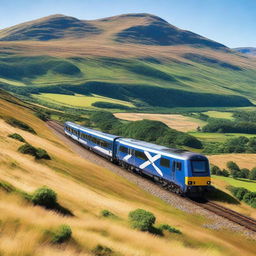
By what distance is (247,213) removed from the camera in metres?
30.8

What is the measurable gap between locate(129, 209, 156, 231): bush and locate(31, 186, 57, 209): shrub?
14.9 ft

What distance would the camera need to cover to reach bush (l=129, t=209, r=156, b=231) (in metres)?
18.0

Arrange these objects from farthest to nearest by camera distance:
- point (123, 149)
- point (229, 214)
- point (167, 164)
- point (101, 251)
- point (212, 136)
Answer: point (212, 136) → point (123, 149) → point (167, 164) → point (229, 214) → point (101, 251)

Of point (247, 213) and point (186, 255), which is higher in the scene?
point (186, 255)

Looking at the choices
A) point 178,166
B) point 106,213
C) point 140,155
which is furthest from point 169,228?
point 140,155

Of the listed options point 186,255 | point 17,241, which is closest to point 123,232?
point 186,255

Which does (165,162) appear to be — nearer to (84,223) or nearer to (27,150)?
(27,150)

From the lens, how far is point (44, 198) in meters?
16.2

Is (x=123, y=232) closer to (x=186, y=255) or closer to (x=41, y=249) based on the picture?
(x=186, y=255)

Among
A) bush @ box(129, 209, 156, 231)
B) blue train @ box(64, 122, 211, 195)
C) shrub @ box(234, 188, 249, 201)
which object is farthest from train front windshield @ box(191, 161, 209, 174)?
bush @ box(129, 209, 156, 231)

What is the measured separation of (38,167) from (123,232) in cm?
1179

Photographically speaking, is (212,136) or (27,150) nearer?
(27,150)

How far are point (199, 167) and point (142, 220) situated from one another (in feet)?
42.4

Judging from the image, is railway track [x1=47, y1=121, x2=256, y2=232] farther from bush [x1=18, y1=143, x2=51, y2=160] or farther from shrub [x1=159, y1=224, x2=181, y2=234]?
bush [x1=18, y1=143, x2=51, y2=160]
